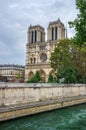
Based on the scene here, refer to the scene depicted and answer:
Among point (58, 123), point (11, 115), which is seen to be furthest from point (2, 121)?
point (58, 123)

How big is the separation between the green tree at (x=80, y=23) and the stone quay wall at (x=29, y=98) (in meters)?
8.67

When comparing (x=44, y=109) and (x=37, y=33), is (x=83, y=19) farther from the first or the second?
(x=37, y=33)

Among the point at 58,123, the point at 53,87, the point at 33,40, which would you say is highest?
the point at 33,40

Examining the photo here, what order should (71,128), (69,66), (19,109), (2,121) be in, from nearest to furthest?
(71,128), (2,121), (19,109), (69,66)

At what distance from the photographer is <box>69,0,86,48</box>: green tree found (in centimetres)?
1972

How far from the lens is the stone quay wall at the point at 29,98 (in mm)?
23188

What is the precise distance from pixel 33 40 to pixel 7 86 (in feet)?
206

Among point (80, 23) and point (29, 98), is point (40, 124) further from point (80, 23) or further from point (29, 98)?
point (80, 23)

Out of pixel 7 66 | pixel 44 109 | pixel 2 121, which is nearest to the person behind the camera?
pixel 2 121

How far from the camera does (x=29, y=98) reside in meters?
28.0

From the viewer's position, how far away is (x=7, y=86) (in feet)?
79.8

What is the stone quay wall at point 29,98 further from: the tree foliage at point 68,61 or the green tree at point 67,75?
the tree foliage at point 68,61

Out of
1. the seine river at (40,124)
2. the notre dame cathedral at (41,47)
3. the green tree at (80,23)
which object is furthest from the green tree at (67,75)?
the notre dame cathedral at (41,47)

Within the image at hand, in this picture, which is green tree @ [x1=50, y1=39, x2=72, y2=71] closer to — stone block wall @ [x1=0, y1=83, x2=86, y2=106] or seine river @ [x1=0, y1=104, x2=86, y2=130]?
stone block wall @ [x1=0, y1=83, x2=86, y2=106]
